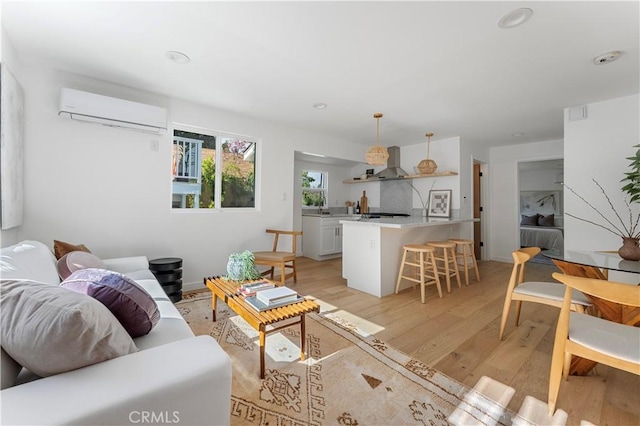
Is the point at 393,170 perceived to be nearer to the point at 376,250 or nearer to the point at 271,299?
the point at 376,250

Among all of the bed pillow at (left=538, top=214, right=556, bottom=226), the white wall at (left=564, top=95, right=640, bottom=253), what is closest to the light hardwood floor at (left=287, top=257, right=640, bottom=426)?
the white wall at (left=564, top=95, right=640, bottom=253)

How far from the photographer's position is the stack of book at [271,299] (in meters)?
1.76

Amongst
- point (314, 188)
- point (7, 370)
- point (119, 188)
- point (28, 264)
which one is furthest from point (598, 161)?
point (119, 188)

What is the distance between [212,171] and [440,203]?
4.01 meters

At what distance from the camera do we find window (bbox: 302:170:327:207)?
5.95 m

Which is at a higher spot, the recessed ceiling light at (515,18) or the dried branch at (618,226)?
the recessed ceiling light at (515,18)

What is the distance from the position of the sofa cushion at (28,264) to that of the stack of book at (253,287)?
1108 mm

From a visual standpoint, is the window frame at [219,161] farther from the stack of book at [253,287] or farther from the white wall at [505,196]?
the white wall at [505,196]

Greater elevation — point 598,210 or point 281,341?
point 598,210

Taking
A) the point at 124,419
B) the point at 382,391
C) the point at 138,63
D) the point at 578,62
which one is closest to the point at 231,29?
the point at 138,63

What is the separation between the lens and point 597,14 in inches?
67.9

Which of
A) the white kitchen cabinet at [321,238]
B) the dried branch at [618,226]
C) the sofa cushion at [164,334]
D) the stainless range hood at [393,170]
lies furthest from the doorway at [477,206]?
the sofa cushion at [164,334]

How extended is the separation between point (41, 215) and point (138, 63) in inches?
67.5

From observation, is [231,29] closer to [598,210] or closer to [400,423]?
[400,423]
